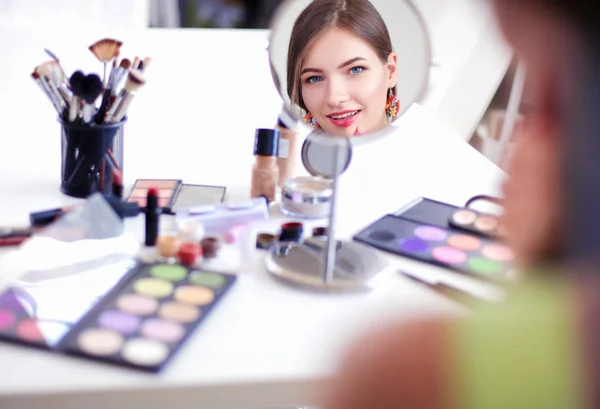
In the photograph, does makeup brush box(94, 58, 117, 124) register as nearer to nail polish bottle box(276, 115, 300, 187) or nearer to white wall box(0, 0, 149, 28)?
nail polish bottle box(276, 115, 300, 187)

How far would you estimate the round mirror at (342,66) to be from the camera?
0.80m

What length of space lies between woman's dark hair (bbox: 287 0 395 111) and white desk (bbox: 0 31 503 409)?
0.39ft

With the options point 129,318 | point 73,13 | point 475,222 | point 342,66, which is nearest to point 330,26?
point 342,66

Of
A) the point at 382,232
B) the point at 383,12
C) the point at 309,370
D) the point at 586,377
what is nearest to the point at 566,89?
the point at 586,377

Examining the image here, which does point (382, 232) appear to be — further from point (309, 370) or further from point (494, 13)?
point (494, 13)

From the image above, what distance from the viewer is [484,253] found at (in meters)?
0.86

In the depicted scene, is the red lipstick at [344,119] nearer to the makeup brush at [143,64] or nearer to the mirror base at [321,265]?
Result: the mirror base at [321,265]

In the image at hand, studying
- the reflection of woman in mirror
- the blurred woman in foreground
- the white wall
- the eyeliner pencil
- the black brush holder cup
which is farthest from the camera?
the white wall

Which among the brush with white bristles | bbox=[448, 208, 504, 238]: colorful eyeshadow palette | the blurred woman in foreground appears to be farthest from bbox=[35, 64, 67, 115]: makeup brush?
the blurred woman in foreground

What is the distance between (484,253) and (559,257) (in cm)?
53

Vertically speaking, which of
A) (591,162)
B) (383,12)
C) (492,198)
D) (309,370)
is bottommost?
(309,370)

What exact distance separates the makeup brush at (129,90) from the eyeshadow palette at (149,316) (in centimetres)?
26

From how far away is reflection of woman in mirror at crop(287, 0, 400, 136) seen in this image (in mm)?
828

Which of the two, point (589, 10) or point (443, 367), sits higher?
point (589, 10)
